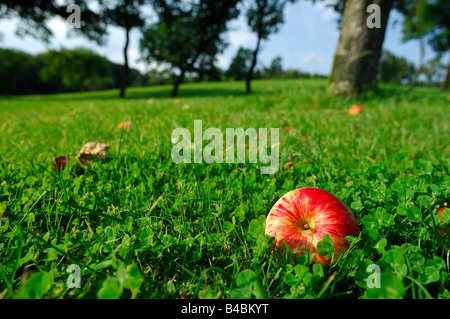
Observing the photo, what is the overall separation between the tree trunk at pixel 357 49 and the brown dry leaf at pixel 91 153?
5214 mm

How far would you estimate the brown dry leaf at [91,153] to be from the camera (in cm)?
189

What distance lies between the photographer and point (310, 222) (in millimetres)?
1062

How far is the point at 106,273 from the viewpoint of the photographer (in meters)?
0.89

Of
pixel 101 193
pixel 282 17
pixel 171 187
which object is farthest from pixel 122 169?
pixel 282 17

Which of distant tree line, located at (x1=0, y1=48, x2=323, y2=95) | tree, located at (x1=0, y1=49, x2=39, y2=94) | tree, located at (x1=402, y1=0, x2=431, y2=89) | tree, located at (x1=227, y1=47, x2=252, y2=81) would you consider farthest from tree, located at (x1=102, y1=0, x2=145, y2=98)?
tree, located at (x1=0, y1=49, x2=39, y2=94)

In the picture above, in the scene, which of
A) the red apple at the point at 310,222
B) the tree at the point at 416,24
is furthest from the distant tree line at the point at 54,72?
the red apple at the point at 310,222

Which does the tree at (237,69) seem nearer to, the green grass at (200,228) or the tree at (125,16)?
the tree at (125,16)

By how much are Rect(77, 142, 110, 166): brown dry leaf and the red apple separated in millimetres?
1438

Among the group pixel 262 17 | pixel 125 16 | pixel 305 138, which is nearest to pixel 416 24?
pixel 262 17

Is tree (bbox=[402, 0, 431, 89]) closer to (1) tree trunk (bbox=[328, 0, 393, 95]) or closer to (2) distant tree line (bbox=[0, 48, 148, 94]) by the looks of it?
(1) tree trunk (bbox=[328, 0, 393, 95])

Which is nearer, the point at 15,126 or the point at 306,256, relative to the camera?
the point at 306,256

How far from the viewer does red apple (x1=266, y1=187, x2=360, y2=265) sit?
3.26 ft
